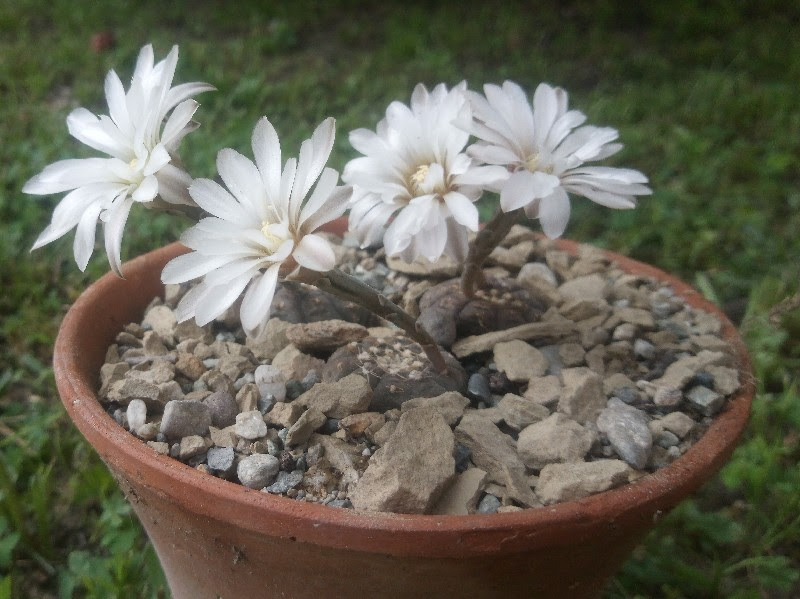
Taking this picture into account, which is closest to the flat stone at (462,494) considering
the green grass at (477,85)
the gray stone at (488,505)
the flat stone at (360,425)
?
the gray stone at (488,505)

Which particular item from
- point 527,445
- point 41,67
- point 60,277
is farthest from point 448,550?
point 41,67

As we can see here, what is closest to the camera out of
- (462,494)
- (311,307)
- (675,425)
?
(462,494)

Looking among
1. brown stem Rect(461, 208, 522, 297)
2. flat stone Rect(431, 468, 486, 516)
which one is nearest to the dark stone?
brown stem Rect(461, 208, 522, 297)

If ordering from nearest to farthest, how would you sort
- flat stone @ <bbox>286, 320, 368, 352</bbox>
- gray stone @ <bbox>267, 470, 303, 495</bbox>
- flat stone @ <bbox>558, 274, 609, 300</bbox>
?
gray stone @ <bbox>267, 470, 303, 495</bbox> → flat stone @ <bbox>286, 320, 368, 352</bbox> → flat stone @ <bbox>558, 274, 609, 300</bbox>

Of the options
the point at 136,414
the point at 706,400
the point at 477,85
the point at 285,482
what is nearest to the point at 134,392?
the point at 136,414

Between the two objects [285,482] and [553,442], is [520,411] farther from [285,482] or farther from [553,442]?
[285,482]

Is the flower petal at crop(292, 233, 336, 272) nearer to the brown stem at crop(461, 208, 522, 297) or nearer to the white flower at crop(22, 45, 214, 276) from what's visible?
the white flower at crop(22, 45, 214, 276)
